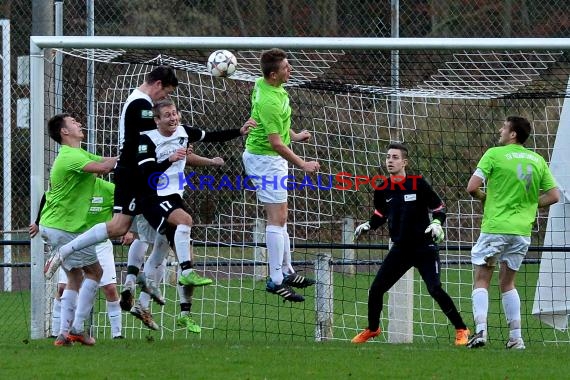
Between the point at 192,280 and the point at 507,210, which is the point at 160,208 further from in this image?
the point at 507,210

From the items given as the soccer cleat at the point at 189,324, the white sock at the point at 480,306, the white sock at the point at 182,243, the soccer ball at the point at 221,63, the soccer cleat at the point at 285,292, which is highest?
the soccer ball at the point at 221,63

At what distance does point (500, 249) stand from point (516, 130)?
108cm

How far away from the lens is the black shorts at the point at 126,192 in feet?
34.3

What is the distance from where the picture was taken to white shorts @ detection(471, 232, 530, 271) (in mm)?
10453

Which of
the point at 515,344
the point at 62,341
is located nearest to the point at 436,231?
the point at 515,344

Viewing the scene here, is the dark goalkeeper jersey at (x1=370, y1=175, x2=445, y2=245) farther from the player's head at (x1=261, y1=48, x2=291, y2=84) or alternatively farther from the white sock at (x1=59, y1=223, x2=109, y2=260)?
the white sock at (x1=59, y1=223, x2=109, y2=260)

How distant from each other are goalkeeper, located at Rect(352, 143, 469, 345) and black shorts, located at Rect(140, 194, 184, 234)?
5.70ft

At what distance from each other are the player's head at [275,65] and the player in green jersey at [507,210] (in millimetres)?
1918

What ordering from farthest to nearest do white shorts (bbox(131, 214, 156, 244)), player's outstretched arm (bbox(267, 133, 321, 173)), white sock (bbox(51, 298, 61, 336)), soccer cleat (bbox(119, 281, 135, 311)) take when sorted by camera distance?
white sock (bbox(51, 298, 61, 336))
white shorts (bbox(131, 214, 156, 244))
soccer cleat (bbox(119, 281, 135, 311))
player's outstretched arm (bbox(267, 133, 321, 173))

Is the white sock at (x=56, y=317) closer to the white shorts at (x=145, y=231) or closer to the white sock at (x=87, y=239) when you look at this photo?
the white shorts at (x=145, y=231)

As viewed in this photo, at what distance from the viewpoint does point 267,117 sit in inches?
410

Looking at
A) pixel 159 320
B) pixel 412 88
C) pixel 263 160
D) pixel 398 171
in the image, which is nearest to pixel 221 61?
pixel 263 160

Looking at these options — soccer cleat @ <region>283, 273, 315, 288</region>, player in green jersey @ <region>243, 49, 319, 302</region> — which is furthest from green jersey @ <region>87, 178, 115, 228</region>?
soccer cleat @ <region>283, 273, 315, 288</region>

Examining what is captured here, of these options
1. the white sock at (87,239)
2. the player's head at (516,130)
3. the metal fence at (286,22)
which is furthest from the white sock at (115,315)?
the metal fence at (286,22)
